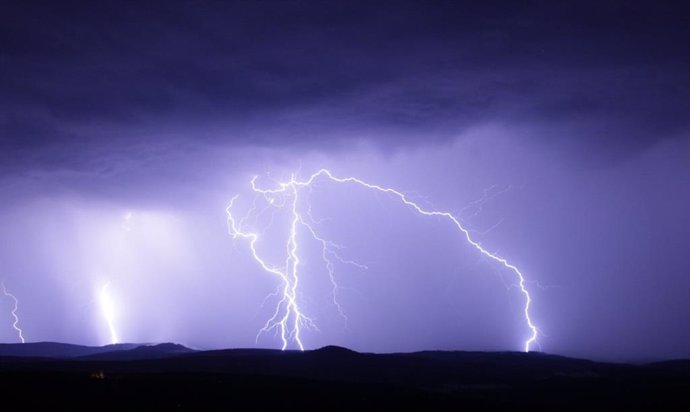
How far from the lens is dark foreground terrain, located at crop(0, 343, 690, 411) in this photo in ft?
44.1

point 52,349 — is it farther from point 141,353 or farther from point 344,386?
point 344,386

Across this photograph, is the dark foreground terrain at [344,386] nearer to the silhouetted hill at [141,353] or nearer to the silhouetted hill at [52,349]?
the silhouetted hill at [141,353]

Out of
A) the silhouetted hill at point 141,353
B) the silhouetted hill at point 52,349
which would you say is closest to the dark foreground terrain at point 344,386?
the silhouetted hill at point 141,353

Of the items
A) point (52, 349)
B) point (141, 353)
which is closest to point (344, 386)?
point (141, 353)

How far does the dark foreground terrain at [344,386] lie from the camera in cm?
1343

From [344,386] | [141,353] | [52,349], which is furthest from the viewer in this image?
[52,349]

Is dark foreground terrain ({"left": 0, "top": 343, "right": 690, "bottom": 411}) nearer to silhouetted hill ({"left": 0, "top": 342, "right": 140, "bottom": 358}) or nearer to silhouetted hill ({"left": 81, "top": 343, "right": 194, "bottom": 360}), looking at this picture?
silhouetted hill ({"left": 81, "top": 343, "right": 194, "bottom": 360})

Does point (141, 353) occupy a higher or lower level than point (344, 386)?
higher

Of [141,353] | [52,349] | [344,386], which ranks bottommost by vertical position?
[344,386]

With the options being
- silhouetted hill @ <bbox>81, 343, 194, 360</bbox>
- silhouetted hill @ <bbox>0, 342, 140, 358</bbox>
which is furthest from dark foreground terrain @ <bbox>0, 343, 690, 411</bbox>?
silhouetted hill @ <bbox>0, 342, 140, 358</bbox>

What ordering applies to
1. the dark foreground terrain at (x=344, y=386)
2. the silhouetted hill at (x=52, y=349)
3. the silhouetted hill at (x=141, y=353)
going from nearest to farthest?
the dark foreground terrain at (x=344, y=386), the silhouetted hill at (x=141, y=353), the silhouetted hill at (x=52, y=349)

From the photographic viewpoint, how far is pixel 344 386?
52.9 feet

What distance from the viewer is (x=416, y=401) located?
14.4 meters

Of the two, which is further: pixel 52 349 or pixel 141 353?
pixel 52 349
